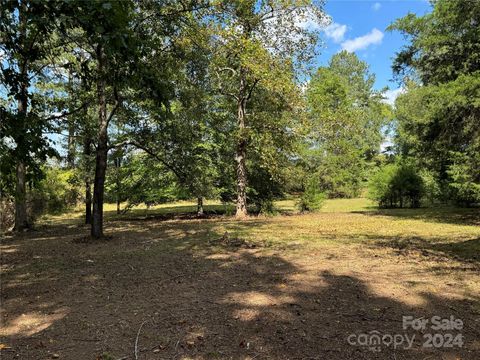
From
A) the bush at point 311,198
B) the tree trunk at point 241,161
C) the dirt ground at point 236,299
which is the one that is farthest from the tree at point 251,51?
the dirt ground at point 236,299

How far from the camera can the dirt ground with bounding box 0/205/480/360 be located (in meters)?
3.50

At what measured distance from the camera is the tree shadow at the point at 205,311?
3.45m

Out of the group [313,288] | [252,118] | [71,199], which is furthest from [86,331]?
[71,199]

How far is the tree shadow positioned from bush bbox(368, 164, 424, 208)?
17.4m

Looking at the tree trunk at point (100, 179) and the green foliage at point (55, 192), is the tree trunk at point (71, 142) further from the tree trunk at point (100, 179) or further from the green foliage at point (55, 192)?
the tree trunk at point (100, 179)

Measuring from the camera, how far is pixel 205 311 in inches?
173

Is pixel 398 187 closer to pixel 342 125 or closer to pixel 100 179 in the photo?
pixel 342 125

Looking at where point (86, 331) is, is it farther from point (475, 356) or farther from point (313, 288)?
point (475, 356)

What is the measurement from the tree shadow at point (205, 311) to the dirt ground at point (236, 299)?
16 millimetres

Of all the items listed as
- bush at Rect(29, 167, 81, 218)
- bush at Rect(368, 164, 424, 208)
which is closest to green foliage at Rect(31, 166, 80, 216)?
bush at Rect(29, 167, 81, 218)

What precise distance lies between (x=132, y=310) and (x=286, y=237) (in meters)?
6.34

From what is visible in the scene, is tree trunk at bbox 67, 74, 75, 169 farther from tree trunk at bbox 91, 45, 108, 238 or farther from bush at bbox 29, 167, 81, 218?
tree trunk at bbox 91, 45, 108, 238

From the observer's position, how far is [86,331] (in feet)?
12.8

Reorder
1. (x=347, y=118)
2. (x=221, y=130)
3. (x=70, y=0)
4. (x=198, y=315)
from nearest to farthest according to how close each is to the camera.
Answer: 1. (x=70, y=0)
2. (x=198, y=315)
3. (x=347, y=118)
4. (x=221, y=130)
